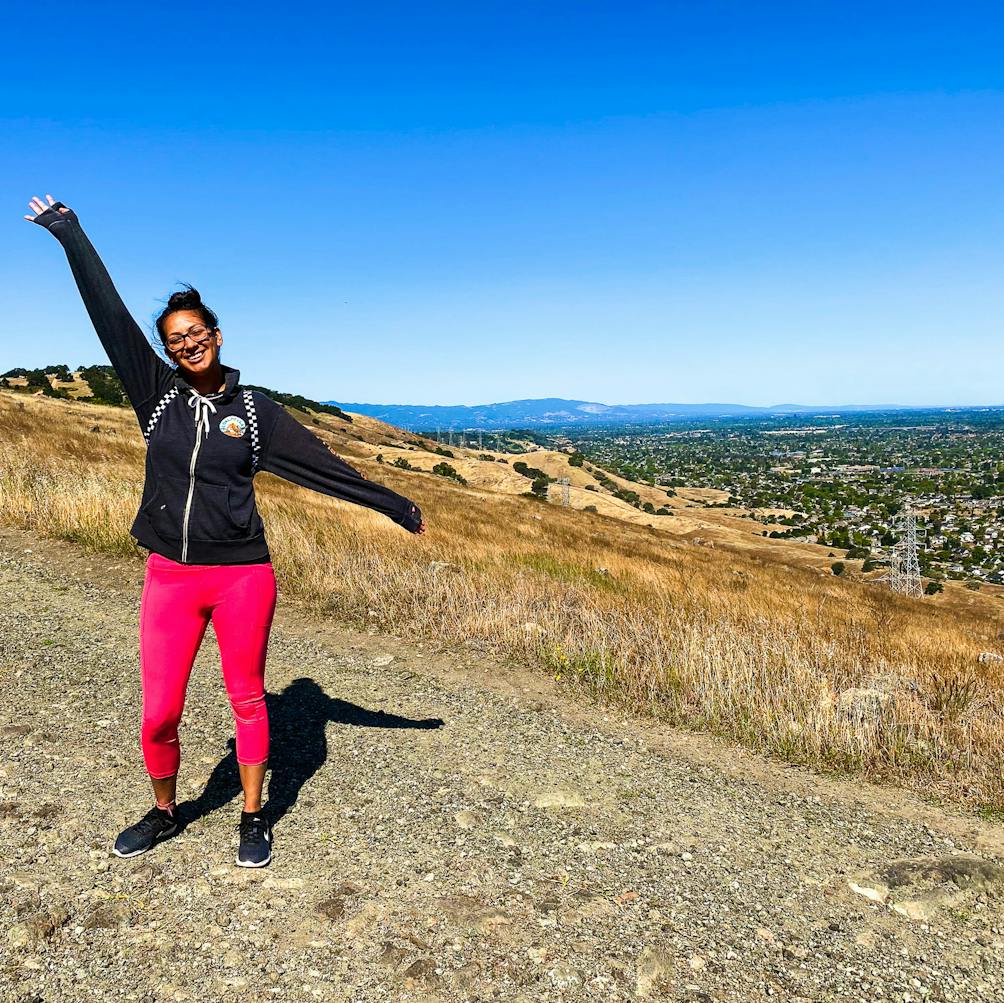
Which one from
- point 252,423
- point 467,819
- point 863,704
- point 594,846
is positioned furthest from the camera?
point 863,704

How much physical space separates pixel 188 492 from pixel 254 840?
5.62ft

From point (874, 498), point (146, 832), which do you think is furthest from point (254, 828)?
point (874, 498)

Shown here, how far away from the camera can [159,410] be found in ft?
10.8

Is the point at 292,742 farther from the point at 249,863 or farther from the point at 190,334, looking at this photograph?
the point at 190,334

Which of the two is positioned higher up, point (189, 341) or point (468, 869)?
point (189, 341)

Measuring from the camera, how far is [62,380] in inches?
1999

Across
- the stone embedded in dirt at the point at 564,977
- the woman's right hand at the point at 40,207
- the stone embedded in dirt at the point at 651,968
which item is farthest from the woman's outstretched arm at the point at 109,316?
the stone embedded in dirt at the point at 651,968

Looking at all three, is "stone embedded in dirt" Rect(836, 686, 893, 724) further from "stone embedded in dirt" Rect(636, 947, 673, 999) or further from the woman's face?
the woman's face

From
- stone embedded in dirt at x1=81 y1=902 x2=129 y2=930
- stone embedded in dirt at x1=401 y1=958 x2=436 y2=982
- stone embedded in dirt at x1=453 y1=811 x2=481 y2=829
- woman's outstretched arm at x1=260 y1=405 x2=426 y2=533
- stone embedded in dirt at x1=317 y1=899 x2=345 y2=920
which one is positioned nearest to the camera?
stone embedded in dirt at x1=401 y1=958 x2=436 y2=982

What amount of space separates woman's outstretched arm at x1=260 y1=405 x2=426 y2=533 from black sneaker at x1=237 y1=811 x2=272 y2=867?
5.32 ft

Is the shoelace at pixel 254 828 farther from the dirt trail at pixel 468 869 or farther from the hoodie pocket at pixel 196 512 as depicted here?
the hoodie pocket at pixel 196 512

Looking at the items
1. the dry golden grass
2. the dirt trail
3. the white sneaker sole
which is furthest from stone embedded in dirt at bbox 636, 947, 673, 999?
the dry golden grass

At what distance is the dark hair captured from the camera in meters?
3.22

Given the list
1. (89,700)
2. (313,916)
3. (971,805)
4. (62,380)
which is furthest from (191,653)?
(62,380)
